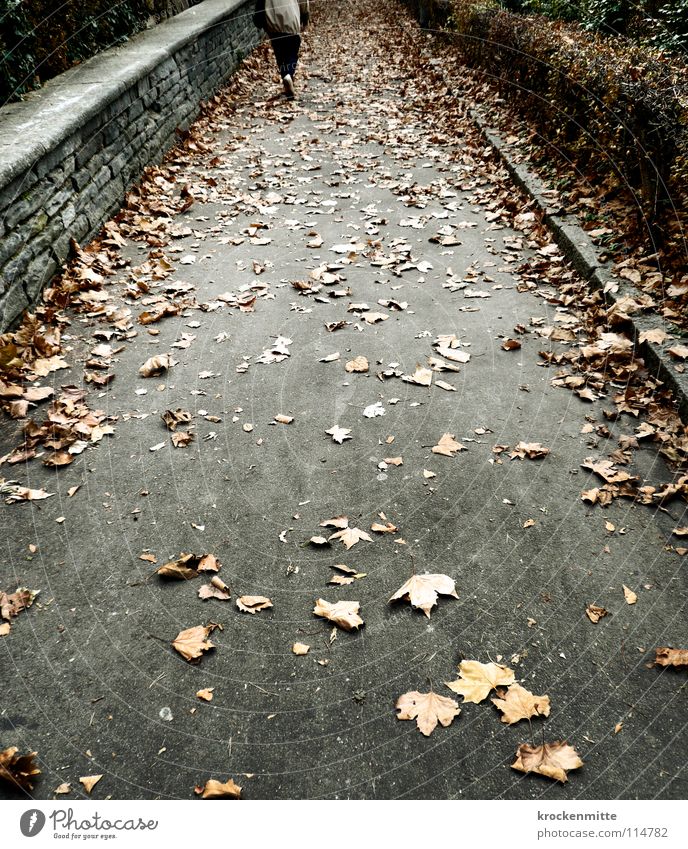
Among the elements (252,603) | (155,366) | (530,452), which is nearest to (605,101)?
(530,452)

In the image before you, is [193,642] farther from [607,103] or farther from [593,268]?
[607,103]

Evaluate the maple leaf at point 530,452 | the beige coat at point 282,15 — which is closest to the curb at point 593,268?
the maple leaf at point 530,452

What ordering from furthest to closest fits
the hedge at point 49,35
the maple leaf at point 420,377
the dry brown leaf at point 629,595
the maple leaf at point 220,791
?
the hedge at point 49,35 < the maple leaf at point 420,377 < the dry brown leaf at point 629,595 < the maple leaf at point 220,791

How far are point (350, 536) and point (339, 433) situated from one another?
2.57ft

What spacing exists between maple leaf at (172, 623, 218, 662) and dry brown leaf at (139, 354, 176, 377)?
2.08m

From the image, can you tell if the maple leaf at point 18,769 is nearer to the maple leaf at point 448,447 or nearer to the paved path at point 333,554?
the paved path at point 333,554

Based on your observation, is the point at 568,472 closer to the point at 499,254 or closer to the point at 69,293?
the point at 499,254

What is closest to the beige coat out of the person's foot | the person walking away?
the person walking away

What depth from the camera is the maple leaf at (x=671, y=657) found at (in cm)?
223

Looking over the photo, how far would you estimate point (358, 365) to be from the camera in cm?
398

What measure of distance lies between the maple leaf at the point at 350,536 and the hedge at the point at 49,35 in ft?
17.3

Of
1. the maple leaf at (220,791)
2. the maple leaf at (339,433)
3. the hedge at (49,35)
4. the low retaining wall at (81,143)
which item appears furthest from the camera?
the hedge at (49,35)

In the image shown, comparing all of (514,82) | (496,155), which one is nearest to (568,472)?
(496,155)
